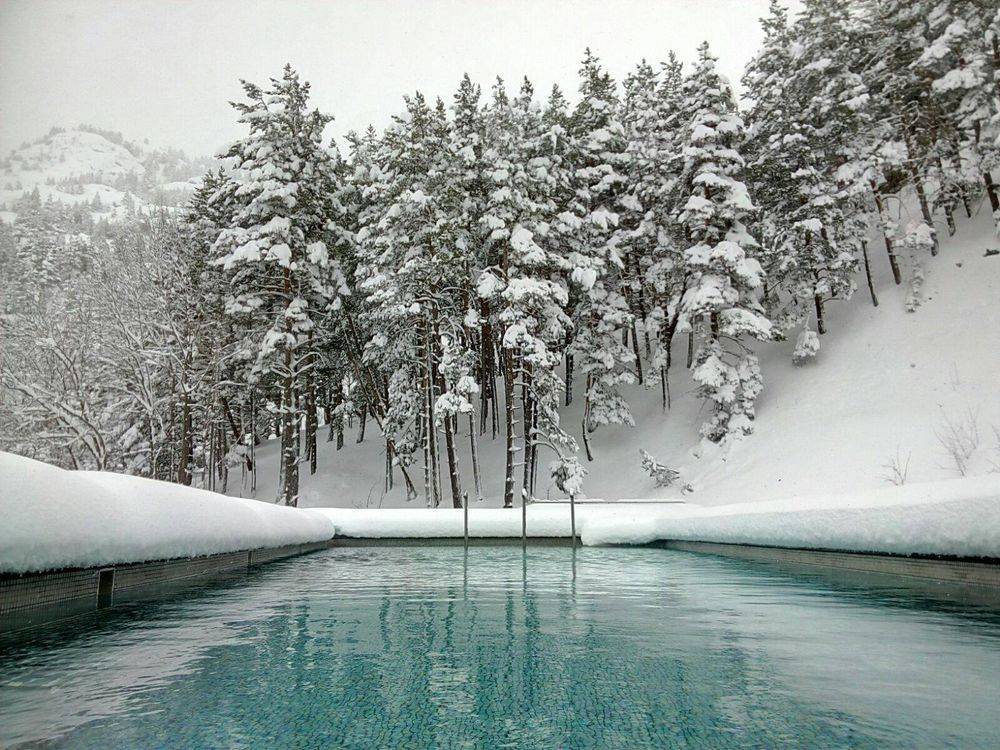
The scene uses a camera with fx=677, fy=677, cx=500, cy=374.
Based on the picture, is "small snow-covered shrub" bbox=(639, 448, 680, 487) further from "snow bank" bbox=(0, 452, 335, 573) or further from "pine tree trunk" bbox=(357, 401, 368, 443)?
"snow bank" bbox=(0, 452, 335, 573)

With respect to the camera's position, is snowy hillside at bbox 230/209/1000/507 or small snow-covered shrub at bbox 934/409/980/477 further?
snowy hillside at bbox 230/209/1000/507

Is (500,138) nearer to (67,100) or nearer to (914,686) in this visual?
(67,100)

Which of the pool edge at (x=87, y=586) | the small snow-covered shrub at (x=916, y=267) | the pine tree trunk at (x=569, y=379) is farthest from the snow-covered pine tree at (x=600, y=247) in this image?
the pool edge at (x=87, y=586)

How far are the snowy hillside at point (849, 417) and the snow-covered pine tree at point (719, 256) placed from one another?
1563 millimetres

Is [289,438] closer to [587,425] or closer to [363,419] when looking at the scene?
[363,419]

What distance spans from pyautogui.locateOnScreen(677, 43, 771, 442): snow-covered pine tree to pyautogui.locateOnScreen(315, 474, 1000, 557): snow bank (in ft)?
26.3

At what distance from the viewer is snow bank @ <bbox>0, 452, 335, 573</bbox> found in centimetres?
499

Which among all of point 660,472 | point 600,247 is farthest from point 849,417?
point 600,247

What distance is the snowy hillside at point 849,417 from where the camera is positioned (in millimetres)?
21125

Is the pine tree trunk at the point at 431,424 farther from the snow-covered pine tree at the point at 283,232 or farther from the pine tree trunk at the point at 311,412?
the pine tree trunk at the point at 311,412

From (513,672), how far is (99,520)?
13.6 feet

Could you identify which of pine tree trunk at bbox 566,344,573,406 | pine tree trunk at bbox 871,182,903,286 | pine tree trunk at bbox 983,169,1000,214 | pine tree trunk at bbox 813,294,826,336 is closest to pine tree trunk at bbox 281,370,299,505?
pine tree trunk at bbox 566,344,573,406

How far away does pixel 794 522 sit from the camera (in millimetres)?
10305

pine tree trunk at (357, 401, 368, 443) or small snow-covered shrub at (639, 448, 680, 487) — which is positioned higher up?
pine tree trunk at (357, 401, 368, 443)
